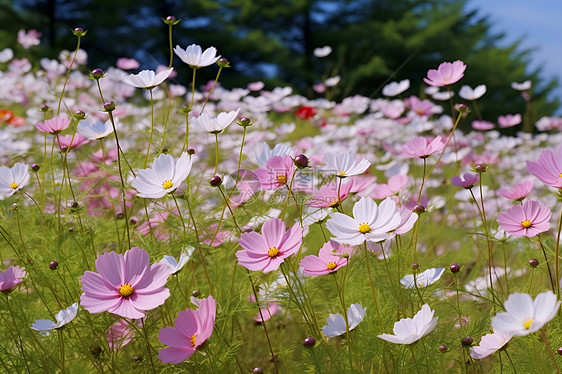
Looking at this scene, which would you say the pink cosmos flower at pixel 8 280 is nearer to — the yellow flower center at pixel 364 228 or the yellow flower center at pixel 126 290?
the yellow flower center at pixel 126 290

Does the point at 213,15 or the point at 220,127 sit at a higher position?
the point at 220,127

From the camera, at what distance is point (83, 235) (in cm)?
89

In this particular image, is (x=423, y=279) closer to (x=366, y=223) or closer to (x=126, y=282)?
(x=366, y=223)

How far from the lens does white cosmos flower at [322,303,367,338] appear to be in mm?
719

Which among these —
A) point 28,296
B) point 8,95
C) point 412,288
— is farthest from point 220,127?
point 8,95

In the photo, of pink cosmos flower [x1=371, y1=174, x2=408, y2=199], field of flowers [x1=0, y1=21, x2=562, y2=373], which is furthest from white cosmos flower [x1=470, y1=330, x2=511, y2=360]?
pink cosmos flower [x1=371, y1=174, x2=408, y2=199]

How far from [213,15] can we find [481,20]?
22.0 ft

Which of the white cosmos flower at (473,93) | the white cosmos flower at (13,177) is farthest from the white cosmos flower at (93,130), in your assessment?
the white cosmos flower at (473,93)

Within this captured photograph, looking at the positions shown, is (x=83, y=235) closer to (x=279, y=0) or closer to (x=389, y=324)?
(x=389, y=324)

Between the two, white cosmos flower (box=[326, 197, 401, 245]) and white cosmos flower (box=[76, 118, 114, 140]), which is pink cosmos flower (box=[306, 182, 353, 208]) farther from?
white cosmos flower (box=[76, 118, 114, 140])

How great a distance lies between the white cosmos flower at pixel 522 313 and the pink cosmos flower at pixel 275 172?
364 mm

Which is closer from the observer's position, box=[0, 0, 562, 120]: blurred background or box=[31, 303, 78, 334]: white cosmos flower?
box=[31, 303, 78, 334]: white cosmos flower

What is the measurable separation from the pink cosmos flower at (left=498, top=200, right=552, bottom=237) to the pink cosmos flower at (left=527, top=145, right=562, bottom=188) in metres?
0.06

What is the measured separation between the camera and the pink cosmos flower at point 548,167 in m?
0.66
